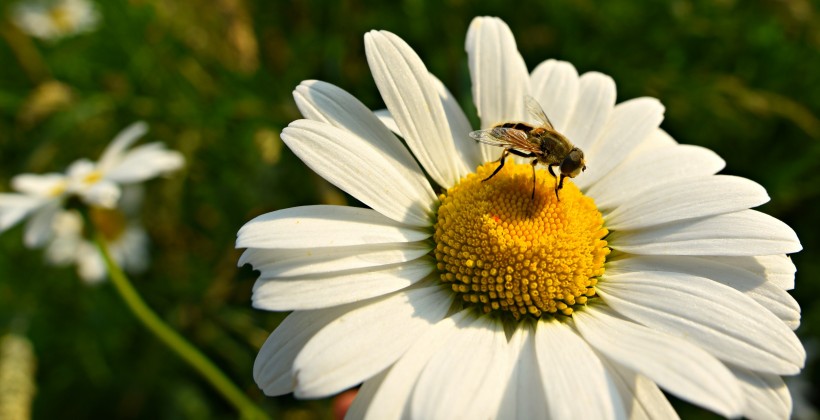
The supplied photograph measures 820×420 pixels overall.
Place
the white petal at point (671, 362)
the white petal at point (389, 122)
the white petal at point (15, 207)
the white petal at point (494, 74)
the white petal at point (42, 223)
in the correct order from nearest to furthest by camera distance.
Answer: the white petal at point (671, 362)
the white petal at point (389, 122)
the white petal at point (494, 74)
the white petal at point (15, 207)
the white petal at point (42, 223)

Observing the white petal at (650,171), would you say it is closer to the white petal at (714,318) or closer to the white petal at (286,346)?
the white petal at (714,318)

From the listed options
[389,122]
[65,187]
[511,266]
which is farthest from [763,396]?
[65,187]

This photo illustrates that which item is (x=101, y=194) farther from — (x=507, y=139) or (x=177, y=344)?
(x=507, y=139)

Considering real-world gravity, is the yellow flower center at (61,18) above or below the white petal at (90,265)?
above

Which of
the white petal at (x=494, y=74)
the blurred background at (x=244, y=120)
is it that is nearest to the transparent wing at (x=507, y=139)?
the white petal at (x=494, y=74)

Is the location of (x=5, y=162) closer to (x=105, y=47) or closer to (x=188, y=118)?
(x=105, y=47)

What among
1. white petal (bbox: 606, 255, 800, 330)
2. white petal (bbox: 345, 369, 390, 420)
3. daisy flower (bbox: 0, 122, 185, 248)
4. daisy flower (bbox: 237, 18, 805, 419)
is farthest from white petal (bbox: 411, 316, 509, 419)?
daisy flower (bbox: 0, 122, 185, 248)

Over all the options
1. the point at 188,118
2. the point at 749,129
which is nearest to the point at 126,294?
the point at 188,118
